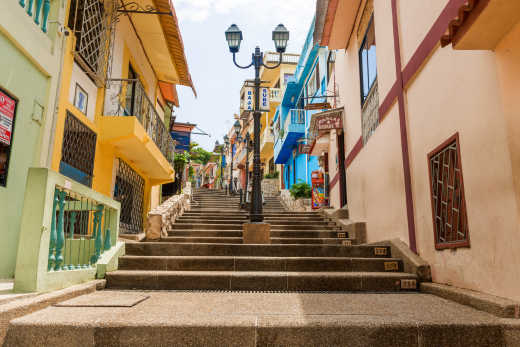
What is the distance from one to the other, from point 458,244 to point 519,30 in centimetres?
228

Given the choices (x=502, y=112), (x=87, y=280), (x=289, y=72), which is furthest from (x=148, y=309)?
(x=289, y=72)

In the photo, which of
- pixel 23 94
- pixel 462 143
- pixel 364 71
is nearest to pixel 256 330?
pixel 462 143

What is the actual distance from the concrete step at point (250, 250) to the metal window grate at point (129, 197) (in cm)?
368

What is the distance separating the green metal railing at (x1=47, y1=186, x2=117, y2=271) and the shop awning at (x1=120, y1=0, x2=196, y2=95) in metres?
4.94

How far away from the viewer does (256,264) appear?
572 cm

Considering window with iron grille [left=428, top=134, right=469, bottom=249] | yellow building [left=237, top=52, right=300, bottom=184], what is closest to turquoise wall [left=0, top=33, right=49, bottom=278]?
window with iron grille [left=428, top=134, right=469, bottom=249]

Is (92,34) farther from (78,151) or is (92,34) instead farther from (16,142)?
(16,142)

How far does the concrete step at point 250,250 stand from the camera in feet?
20.8

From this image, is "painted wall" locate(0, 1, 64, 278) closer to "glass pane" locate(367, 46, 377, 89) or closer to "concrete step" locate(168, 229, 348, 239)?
"concrete step" locate(168, 229, 348, 239)

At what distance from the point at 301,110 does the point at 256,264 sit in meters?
15.2

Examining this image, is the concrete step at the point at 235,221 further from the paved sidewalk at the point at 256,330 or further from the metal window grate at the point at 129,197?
the paved sidewalk at the point at 256,330

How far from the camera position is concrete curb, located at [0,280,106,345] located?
114 inches

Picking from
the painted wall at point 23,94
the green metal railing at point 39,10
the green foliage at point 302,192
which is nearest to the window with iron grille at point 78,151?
the painted wall at point 23,94

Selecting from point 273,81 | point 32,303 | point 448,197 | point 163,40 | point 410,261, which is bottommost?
point 32,303
